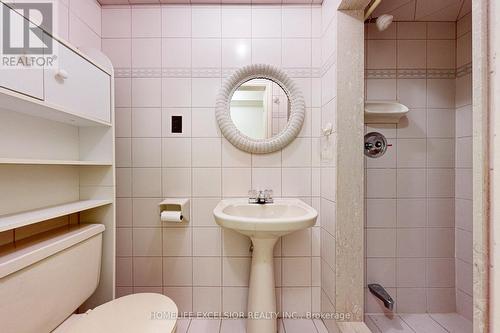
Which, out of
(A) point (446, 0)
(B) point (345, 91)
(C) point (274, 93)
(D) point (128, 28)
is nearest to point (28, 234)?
(D) point (128, 28)

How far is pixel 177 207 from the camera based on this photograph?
1515 millimetres

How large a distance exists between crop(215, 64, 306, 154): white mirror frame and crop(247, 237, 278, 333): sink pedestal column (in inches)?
25.0

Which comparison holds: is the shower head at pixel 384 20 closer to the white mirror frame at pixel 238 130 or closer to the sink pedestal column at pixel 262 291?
the white mirror frame at pixel 238 130

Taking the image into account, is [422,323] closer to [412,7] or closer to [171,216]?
[171,216]

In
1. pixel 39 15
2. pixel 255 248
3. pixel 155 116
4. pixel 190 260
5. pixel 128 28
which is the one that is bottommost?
pixel 190 260

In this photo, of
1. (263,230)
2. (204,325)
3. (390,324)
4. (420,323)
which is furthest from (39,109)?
(420,323)

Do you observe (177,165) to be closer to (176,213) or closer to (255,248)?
(176,213)

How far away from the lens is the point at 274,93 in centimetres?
155

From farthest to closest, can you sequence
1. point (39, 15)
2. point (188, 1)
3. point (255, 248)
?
point (188, 1)
point (255, 248)
point (39, 15)

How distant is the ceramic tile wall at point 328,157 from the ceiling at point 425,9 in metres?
0.45

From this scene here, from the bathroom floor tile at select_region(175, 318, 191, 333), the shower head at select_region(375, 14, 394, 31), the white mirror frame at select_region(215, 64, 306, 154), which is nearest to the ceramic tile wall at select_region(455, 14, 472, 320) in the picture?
the shower head at select_region(375, 14, 394, 31)

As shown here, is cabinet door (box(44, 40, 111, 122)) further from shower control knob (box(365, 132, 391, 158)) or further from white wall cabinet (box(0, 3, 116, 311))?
shower control knob (box(365, 132, 391, 158))

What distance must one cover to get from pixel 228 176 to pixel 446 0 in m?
1.90

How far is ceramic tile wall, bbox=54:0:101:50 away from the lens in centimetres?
125
